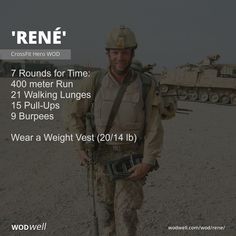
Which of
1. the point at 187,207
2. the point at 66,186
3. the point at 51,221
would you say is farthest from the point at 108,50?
the point at 66,186

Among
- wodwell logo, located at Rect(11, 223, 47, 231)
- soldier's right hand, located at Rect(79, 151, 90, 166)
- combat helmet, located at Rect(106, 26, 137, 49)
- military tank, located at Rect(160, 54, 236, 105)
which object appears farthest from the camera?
military tank, located at Rect(160, 54, 236, 105)

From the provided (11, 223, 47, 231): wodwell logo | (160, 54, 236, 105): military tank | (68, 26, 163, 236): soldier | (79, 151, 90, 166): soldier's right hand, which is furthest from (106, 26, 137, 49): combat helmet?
(160, 54, 236, 105): military tank

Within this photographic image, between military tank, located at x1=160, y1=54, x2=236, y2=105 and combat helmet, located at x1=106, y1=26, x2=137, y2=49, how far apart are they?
1908 cm

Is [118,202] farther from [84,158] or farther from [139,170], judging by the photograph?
[84,158]

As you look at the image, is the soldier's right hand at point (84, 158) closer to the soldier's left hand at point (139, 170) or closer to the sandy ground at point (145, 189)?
the soldier's left hand at point (139, 170)

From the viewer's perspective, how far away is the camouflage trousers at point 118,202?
3.23 m

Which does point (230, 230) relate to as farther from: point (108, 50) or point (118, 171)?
point (108, 50)

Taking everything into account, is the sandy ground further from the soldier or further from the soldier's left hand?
the soldier's left hand

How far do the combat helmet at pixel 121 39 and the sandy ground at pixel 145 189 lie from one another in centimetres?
204

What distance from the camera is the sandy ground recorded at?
15.5 ft

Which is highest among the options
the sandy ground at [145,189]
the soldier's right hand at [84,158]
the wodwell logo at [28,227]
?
the soldier's right hand at [84,158]

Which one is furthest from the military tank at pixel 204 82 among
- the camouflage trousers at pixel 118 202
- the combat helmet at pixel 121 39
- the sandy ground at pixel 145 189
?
the combat helmet at pixel 121 39

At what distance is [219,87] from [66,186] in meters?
18.0

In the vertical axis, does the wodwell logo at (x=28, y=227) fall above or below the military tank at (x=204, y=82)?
above
